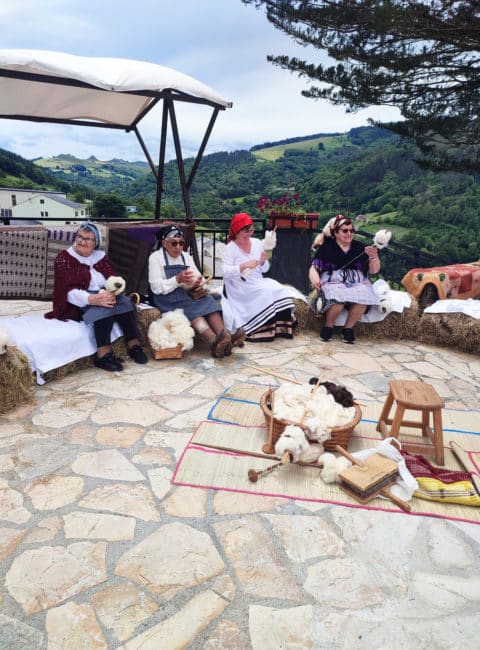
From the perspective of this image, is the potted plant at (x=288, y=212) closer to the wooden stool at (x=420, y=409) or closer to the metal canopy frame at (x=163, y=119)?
the metal canopy frame at (x=163, y=119)

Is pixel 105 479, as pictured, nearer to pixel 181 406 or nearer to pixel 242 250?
pixel 181 406

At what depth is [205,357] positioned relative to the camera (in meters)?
4.45

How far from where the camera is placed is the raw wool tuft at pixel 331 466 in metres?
2.47

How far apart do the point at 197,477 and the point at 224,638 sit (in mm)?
954

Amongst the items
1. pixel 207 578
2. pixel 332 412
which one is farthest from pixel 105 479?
pixel 332 412

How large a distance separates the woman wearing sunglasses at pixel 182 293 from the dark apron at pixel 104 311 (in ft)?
1.31

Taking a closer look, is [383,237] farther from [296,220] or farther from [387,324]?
[296,220]

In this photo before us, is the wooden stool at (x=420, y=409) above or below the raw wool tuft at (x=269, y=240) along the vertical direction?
below

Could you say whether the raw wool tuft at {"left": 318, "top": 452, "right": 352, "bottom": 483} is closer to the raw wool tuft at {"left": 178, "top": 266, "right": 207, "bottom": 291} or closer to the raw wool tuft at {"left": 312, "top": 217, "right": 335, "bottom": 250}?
the raw wool tuft at {"left": 178, "top": 266, "right": 207, "bottom": 291}

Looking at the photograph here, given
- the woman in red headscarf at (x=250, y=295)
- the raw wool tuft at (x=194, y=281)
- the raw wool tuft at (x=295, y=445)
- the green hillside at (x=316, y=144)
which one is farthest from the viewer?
the green hillside at (x=316, y=144)

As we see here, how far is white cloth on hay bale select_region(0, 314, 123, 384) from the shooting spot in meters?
3.65

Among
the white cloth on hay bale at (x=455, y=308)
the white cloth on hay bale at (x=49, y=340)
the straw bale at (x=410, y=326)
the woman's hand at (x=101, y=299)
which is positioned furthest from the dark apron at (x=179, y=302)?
the white cloth on hay bale at (x=455, y=308)

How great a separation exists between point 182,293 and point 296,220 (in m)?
2.76

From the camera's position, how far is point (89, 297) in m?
3.96
